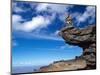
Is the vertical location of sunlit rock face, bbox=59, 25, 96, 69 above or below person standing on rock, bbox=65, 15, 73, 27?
below

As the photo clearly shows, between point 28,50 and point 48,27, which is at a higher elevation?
point 48,27

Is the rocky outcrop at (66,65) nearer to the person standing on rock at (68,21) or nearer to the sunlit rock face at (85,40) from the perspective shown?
the sunlit rock face at (85,40)

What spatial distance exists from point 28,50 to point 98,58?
0.90 meters

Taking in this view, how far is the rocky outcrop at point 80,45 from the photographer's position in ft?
9.16

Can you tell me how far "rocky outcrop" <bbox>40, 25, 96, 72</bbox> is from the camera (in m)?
2.79

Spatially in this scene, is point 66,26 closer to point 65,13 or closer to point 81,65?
point 65,13

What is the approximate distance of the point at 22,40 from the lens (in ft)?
8.62

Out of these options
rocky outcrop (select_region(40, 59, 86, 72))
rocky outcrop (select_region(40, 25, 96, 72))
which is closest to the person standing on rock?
rocky outcrop (select_region(40, 25, 96, 72))

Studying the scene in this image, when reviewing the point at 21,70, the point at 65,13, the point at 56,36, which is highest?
the point at 65,13

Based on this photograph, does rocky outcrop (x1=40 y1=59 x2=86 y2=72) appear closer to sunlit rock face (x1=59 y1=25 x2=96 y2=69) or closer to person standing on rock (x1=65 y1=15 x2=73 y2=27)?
sunlit rock face (x1=59 y1=25 x2=96 y2=69)

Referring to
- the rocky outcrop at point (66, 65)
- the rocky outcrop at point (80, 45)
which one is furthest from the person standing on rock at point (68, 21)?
the rocky outcrop at point (66, 65)

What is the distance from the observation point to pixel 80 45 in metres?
2.89

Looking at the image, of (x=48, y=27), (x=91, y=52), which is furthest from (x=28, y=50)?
Answer: (x=91, y=52)

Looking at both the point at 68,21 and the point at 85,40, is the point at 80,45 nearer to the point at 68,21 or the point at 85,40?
the point at 85,40
